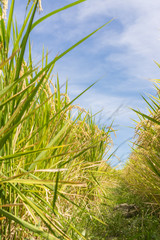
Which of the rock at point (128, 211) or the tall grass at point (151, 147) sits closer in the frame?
the tall grass at point (151, 147)

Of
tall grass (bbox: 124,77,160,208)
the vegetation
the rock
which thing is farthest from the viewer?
the rock

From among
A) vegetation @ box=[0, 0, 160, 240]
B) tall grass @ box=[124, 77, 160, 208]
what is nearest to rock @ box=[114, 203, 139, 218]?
vegetation @ box=[0, 0, 160, 240]

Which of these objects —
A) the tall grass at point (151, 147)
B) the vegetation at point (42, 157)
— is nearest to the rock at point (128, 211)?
the vegetation at point (42, 157)

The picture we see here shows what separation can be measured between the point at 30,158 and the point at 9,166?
0.35 m

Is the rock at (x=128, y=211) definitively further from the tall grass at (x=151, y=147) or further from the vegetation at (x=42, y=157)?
the tall grass at (x=151, y=147)

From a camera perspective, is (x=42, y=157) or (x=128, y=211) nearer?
(x=42, y=157)

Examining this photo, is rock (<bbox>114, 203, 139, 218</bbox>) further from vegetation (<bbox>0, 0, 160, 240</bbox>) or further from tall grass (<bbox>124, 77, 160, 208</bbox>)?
tall grass (<bbox>124, 77, 160, 208</bbox>)

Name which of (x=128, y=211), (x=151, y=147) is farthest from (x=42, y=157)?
(x=128, y=211)

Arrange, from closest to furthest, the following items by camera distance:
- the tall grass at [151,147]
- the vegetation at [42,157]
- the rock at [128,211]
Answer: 1. the vegetation at [42,157]
2. the tall grass at [151,147]
3. the rock at [128,211]

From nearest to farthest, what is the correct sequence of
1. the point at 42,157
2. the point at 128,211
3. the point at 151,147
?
the point at 42,157 → the point at 151,147 → the point at 128,211

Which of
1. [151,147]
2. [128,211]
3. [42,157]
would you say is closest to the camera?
[42,157]

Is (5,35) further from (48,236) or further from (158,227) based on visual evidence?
(158,227)

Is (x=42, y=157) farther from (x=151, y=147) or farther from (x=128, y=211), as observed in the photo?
(x=128, y=211)

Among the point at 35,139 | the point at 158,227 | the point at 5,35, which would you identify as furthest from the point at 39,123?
the point at 158,227
